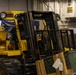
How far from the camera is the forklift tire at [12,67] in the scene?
5246 millimetres

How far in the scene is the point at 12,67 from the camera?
5.29m

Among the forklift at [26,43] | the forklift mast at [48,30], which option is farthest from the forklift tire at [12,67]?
the forklift mast at [48,30]

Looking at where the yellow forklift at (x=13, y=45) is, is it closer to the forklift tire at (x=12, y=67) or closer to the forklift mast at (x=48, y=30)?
the forklift tire at (x=12, y=67)

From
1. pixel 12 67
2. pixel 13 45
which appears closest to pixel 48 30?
pixel 13 45

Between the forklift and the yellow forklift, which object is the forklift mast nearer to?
the forklift

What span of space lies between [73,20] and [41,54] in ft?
17.6

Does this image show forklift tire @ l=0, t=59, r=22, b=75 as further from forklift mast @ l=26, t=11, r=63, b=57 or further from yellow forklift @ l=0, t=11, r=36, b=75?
forklift mast @ l=26, t=11, r=63, b=57

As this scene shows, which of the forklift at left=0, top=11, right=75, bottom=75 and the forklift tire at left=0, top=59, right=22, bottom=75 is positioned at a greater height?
the forklift at left=0, top=11, right=75, bottom=75

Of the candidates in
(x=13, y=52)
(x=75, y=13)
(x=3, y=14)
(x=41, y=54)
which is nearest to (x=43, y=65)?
(x=41, y=54)

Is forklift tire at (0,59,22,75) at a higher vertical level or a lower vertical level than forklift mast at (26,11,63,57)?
lower

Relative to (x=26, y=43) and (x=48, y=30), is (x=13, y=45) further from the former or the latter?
(x=48, y=30)

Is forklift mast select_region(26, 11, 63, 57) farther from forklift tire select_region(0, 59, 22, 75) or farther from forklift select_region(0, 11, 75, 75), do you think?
forklift tire select_region(0, 59, 22, 75)

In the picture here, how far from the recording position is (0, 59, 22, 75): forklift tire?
5.25m

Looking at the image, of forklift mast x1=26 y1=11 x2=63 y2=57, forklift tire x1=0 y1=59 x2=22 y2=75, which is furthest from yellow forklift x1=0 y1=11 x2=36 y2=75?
forklift mast x1=26 y1=11 x2=63 y2=57
